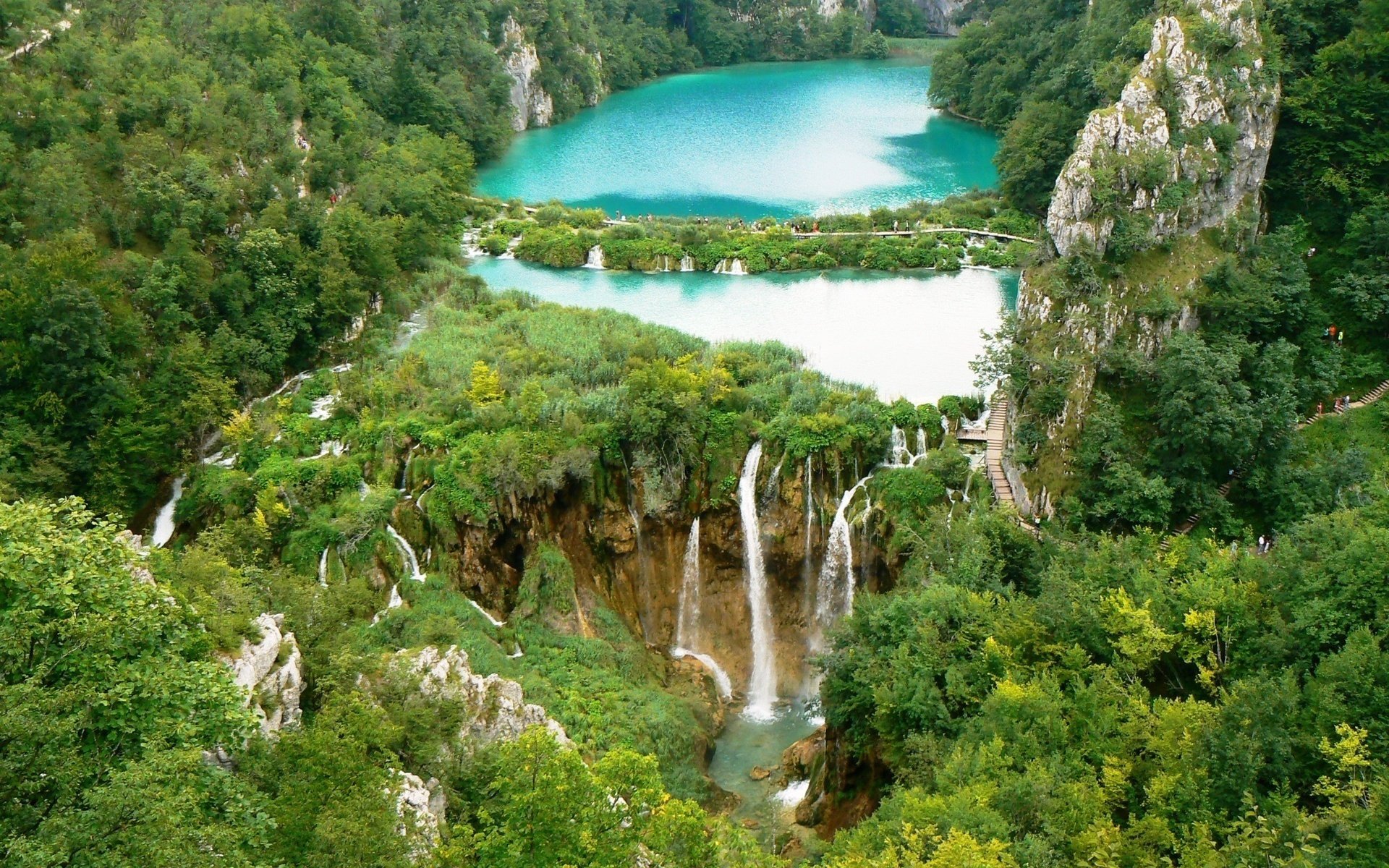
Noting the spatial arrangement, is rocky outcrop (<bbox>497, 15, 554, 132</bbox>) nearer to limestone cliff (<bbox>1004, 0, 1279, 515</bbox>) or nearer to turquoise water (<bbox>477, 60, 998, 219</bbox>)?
turquoise water (<bbox>477, 60, 998, 219</bbox>)

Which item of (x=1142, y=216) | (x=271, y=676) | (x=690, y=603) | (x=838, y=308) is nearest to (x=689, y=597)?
(x=690, y=603)

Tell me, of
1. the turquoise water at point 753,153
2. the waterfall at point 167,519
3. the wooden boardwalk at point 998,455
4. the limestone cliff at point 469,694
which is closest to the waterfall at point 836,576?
the wooden boardwalk at point 998,455

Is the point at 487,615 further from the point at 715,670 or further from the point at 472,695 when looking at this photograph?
the point at 472,695

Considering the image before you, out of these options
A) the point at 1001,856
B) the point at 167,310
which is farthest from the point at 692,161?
the point at 1001,856

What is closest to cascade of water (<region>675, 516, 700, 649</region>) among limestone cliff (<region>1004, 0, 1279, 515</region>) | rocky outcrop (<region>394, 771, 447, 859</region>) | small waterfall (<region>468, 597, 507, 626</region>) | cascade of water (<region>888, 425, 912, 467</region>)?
small waterfall (<region>468, 597, 507, 626</region>)

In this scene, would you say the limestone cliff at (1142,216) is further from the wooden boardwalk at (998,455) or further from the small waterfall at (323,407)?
the small waterfall at (323,407)
